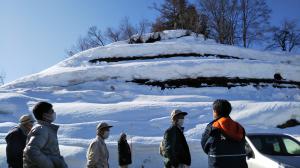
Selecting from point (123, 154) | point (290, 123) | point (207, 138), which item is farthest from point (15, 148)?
point (290, 123)

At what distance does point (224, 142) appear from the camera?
18.4ft

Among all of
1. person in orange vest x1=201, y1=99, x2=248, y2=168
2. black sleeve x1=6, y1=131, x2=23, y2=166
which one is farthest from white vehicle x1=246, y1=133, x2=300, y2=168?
black sleeve x1=6, y1=131, x2=23, y2=166

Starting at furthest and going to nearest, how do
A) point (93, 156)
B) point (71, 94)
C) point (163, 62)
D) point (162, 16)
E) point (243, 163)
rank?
point (162, 16), point (163, 62), point (71, 94), point (93, 156), point (243, 163)

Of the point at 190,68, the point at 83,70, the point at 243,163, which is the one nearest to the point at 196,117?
the point at 190,68

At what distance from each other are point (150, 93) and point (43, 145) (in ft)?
66.7

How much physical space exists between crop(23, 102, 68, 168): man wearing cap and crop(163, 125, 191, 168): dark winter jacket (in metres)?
2.60

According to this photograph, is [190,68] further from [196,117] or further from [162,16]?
[162,16]

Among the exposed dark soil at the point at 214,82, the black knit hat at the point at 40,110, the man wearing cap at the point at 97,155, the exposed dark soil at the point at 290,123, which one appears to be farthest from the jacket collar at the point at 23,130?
the exposed dark soil at the point at 214,82

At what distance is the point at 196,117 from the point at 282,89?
7.99m

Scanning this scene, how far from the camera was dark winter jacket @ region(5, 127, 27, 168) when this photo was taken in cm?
672

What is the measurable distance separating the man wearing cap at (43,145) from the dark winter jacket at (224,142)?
1.79 metres

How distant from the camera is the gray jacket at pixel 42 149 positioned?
4.87m

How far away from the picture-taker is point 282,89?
26.2 metres

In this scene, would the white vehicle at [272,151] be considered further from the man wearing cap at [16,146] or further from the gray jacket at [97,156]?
the man wearing cap at [16,146]
